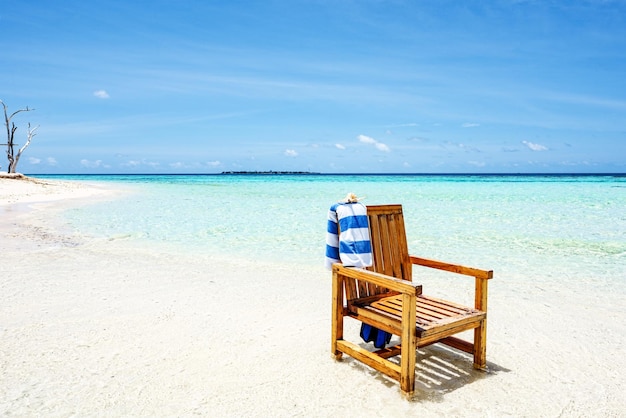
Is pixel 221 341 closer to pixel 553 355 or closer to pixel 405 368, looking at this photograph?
pixel 405 368

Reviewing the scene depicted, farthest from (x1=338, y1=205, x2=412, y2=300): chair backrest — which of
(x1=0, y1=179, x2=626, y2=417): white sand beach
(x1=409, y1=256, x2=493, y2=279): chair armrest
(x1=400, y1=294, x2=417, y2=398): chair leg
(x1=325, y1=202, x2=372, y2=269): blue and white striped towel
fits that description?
(x1=400, y1=294, x2=417, y2=398): chair leg

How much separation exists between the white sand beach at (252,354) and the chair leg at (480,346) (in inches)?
3.0

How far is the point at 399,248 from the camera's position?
396 centimetres

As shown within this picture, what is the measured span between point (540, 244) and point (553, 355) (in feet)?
20.4

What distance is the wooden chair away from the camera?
117 inches

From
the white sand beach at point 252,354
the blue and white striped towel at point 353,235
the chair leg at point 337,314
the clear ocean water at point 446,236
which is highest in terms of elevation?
the blue and white striped towel at point 353,235

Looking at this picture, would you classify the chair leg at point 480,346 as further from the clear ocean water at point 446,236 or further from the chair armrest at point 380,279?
the clear ocean water at point 446,236

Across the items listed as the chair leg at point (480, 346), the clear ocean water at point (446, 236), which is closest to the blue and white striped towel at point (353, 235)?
the chair leg at point (480, 346)

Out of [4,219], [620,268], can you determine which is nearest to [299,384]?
[620,268]

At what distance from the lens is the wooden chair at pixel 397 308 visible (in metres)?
2.96

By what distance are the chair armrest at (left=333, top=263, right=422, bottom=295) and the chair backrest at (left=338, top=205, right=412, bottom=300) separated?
0.19m

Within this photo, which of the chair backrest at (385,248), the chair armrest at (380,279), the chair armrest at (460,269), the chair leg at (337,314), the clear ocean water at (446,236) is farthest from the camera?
the clear ocean water at (446,236)

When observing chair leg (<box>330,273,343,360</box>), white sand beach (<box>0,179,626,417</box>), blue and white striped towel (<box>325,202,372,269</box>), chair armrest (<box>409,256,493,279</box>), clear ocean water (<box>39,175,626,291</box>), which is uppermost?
blue and white striped towel (<box>325,202,372,269</box>)

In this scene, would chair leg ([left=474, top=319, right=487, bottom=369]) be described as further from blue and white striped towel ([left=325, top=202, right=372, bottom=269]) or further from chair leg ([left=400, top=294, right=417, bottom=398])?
blue and white striped towel ([left=325, top=202, right=372, bottom=269])
